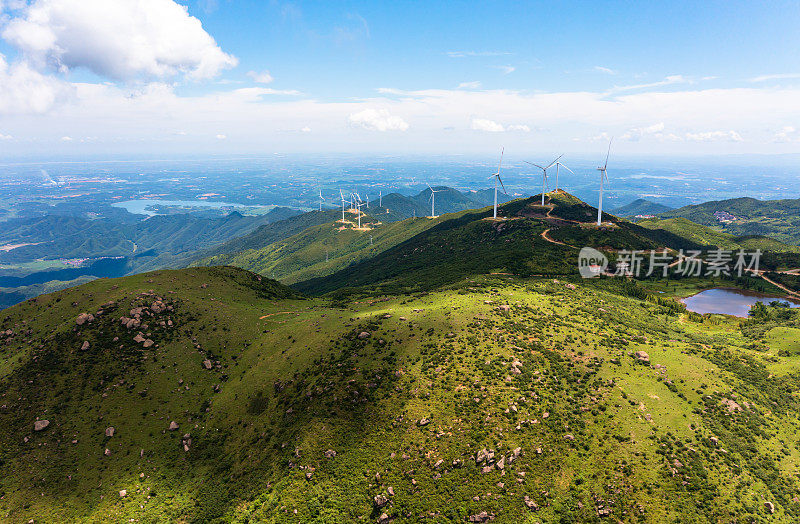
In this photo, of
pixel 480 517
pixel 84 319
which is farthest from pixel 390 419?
pixel 84 319

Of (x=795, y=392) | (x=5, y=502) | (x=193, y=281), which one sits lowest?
(x=5, y=502)

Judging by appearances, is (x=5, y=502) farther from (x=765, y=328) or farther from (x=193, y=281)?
(x=765, y=328)

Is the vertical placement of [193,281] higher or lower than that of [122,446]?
higher

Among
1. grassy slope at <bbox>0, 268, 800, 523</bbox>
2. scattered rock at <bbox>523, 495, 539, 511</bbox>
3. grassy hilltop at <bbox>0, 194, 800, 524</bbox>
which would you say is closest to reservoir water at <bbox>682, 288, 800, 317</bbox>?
grassy hilltop at <bbox>0, 194, 800, 524</bbox>

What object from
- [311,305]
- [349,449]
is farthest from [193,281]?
[349,449]

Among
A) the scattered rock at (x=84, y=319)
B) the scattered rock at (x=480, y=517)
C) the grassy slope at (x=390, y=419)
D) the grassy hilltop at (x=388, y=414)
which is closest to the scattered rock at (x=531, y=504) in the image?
the grassy hilltop at (x=388, y=414)

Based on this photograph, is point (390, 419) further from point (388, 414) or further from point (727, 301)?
point (727, 301)

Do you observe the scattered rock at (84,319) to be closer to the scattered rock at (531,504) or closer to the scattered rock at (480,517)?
the scattered rock at (480,517)
